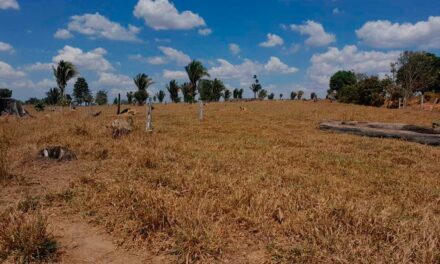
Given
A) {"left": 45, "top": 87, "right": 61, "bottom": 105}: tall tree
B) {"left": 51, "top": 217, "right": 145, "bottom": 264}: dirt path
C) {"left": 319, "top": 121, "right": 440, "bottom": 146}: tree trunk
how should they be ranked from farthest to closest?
{"left": 45, "top": 87, "right": 61, "bottom": 105}: tall tree, {"left": 319, "top": 121, "right": 440, "bottom": 146}: tree trunk, {"left": 51, "top": 217, "right": 145, "bottom": 264}: dirt path

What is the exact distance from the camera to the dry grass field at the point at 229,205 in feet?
11.5

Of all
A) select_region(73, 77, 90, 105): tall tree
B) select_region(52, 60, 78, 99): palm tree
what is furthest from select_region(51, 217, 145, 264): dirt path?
select_region(73, 77, 90, 105): tall tree

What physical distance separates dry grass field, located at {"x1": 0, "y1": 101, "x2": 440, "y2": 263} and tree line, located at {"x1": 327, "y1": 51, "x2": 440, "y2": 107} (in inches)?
1717

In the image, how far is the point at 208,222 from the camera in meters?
3.93

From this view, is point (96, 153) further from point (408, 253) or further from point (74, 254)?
point (408, 253)

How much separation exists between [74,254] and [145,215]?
2.93ft

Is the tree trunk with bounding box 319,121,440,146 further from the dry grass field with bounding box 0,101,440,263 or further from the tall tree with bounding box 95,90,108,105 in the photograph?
the tall tree with bounding box 95,90,108,105

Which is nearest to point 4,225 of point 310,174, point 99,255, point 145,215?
point 99,255

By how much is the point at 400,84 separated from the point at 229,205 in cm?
6239

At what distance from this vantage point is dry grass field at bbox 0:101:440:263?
350 cm

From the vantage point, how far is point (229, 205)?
15.1 ft

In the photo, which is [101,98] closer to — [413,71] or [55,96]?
[55,96]

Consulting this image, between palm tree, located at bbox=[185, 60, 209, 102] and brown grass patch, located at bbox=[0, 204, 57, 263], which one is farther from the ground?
palm tree, located at bbox=[185, 60, 209, 102]

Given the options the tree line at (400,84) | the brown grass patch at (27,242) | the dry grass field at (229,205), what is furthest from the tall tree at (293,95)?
the brown grass patch at (27,242)
